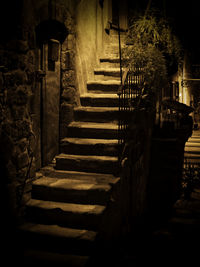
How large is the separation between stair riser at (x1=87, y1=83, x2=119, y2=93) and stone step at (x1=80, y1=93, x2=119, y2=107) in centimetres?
46

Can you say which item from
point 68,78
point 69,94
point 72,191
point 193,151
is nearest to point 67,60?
point 68,78

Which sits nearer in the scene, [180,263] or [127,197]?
[180,263]

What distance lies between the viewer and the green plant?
8109 mm

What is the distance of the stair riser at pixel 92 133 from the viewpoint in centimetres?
670

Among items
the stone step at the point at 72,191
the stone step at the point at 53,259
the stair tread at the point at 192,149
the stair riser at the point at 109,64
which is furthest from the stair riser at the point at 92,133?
the stair tread at the point at 192,149

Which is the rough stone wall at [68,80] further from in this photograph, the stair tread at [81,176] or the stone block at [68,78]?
the stair tread at [81,176]

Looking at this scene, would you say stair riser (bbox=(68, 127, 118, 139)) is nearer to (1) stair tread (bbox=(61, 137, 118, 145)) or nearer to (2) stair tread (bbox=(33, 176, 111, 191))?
(1) stair tread (bbox=(61, 137, 118, 145))

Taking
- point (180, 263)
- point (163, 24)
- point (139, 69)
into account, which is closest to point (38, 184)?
point (180, 263)

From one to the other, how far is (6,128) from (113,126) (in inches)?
106

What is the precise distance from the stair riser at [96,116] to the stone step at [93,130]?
0.15 metres

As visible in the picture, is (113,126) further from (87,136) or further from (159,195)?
(159,195)

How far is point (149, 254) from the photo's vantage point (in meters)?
6.31

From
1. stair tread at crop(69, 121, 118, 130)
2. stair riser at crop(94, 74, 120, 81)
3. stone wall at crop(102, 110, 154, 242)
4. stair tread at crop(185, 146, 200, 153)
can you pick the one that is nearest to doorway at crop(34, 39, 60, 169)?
stair tread at crop(69, 121, 118, 130)

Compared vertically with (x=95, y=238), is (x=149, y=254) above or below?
below
